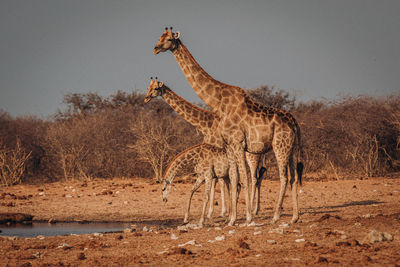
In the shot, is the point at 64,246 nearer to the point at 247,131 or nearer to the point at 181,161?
the point at 181,161

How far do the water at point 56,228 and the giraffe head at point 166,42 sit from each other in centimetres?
439

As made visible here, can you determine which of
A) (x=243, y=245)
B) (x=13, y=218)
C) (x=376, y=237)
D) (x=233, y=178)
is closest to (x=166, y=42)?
(x=233, y=178)

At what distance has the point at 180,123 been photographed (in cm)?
2559

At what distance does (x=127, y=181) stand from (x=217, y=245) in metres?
13.9

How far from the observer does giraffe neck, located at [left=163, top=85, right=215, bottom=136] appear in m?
12.3

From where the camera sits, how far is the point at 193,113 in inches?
490

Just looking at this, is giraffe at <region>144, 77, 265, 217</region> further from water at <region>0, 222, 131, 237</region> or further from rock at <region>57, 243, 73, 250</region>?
rock at <region>57, 243, 73, 250</region>

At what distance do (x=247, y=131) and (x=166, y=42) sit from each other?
9.43 ft

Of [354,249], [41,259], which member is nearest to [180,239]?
[41,259]

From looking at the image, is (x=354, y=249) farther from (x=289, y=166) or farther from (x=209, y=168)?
(x=209, y=168)

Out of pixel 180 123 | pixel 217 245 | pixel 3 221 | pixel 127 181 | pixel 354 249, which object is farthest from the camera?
pixel 180 123

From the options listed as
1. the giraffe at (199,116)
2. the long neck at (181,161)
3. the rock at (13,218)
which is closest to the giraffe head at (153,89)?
the giraffe at (199,116)

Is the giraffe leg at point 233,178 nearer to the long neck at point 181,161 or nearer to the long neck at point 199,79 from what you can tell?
the long neck at point 181,161

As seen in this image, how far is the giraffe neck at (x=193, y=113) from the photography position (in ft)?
40.3
